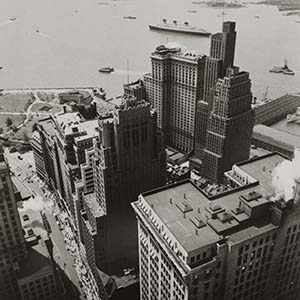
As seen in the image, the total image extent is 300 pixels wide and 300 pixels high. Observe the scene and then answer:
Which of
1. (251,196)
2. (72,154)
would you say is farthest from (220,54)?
(251,196)

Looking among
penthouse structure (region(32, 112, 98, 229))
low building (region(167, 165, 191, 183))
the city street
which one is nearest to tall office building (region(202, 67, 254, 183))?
low building (region(167, 165, 191, 183))

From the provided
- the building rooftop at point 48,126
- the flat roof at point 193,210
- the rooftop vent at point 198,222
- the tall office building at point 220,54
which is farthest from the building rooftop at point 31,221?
the tall office building at point 220,54

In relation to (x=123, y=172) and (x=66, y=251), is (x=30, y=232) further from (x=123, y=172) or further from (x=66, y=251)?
(x=123, y=172)

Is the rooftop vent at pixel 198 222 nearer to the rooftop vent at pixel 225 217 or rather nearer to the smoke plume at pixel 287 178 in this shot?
the rooftop vent at pixel 225 217

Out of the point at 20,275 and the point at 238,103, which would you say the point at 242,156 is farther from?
the point at 20,275

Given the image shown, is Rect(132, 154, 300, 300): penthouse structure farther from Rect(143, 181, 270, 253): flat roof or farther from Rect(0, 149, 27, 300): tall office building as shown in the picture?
Rect(0, 149, 27, 300): tall office building
